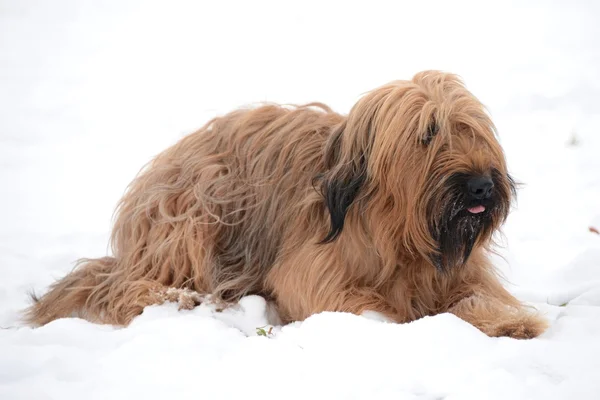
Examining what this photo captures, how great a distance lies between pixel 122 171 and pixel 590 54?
583 cm

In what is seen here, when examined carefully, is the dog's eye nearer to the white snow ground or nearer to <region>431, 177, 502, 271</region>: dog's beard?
<region>431, 177, 502, 271</region>: dog's beard

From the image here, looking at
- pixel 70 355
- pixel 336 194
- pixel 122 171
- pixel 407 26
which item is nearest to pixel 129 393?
pixel 70 355

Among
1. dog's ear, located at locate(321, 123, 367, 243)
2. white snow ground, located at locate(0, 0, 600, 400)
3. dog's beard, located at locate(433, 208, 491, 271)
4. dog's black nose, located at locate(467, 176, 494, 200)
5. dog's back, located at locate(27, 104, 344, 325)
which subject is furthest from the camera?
→ dog's back, located at locate(27, 104, 344, 325)

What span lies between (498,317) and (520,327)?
200 mm

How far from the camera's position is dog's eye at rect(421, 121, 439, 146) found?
389cm

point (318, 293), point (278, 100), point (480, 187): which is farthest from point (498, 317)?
point (278, 100)

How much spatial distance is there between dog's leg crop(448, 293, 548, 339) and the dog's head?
0.23m

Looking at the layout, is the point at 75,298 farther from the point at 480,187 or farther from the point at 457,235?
the point at 480,187

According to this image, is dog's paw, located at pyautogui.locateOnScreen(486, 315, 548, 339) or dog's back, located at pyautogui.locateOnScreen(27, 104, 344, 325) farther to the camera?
dog's back, located at pyautogui.locateOnScreen(27, 104, 344, 325)

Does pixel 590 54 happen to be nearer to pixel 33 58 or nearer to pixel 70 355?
pixel 33 58

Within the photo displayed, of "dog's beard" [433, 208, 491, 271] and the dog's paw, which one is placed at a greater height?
"dog's beard" [433, 208, 491, 271]

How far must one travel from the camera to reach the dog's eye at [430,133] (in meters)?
3.89

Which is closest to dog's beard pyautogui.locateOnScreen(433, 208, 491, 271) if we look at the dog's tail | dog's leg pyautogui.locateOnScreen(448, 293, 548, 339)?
dog's leg pyautogui.locateOnScreen(448, 293, 548, 339)

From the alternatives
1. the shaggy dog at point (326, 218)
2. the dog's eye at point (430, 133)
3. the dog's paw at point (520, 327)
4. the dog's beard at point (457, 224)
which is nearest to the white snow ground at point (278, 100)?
the dog's paw at point (520, 327)
